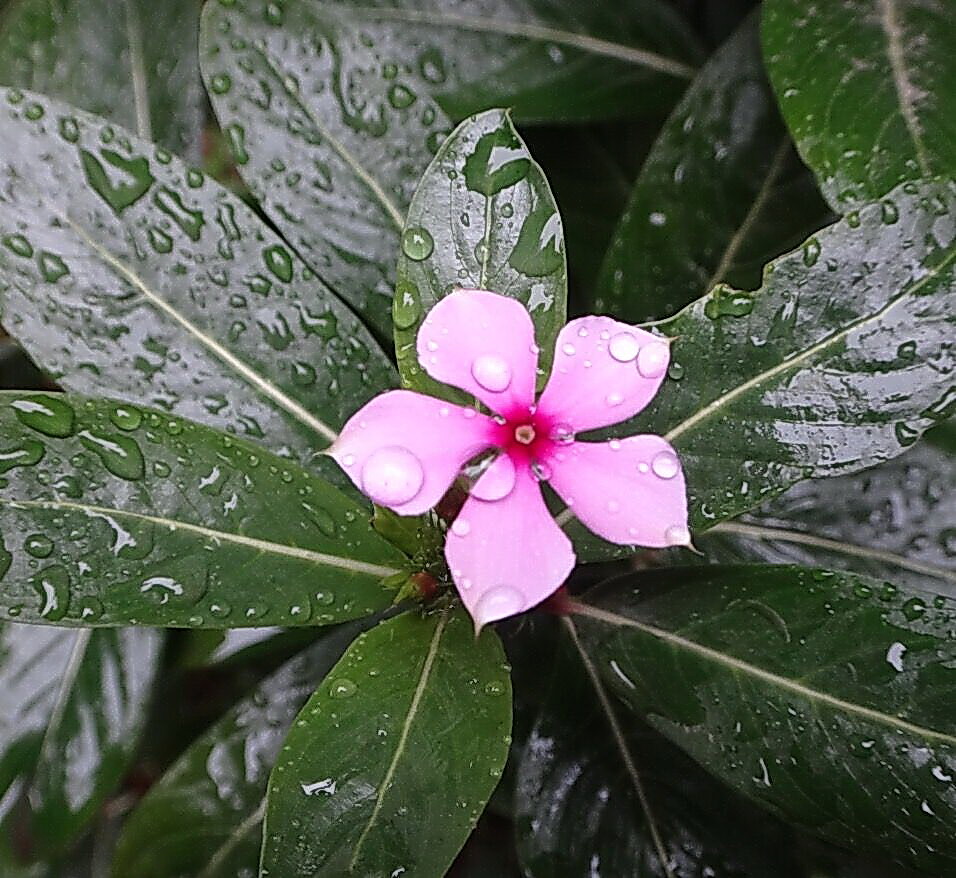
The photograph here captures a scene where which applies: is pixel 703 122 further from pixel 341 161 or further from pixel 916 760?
pixel 916 760

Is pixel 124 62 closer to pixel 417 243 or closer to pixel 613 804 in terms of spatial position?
pixel 417 243

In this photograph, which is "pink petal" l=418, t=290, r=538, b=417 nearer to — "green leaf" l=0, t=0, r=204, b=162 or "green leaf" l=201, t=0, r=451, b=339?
"green leaf" l=201, t=0, r=451, b=339

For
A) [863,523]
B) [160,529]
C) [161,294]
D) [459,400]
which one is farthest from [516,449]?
[863,523]

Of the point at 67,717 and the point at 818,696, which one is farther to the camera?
the point at 67,717

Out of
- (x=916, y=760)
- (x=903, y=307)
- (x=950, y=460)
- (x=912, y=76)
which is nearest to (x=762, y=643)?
(x=916, y=760)

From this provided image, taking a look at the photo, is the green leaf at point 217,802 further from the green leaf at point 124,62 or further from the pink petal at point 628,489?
the green leaf at point 124,62

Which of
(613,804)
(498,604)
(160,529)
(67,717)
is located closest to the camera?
(498,604)
